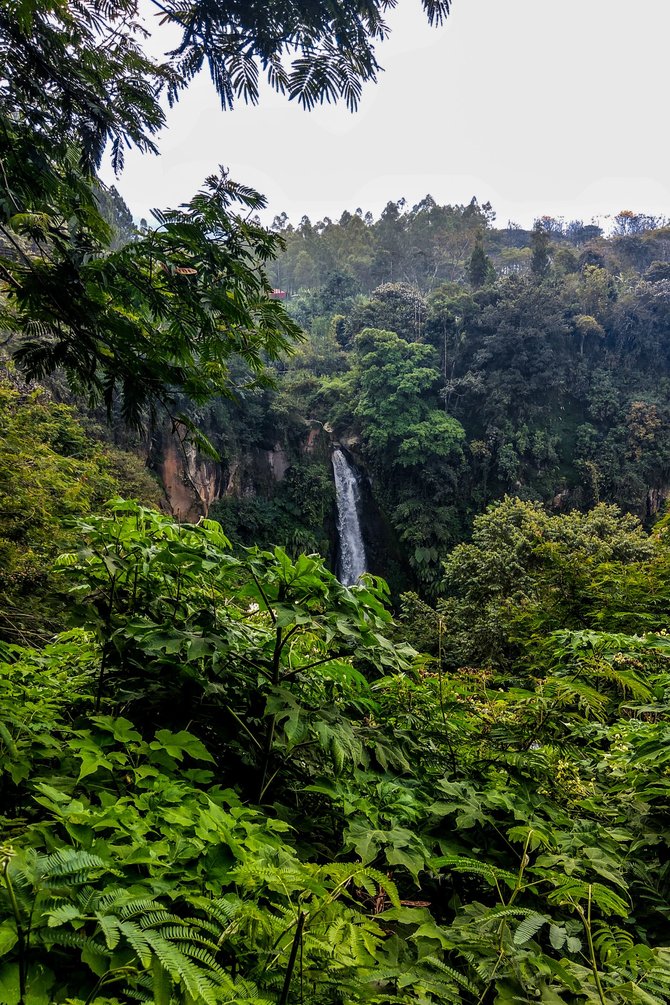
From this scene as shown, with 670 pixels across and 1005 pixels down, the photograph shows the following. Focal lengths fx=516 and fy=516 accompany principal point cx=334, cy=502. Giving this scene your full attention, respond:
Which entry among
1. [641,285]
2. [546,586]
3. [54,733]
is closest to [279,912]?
[54,733]

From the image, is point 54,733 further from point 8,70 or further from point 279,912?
point 8,70

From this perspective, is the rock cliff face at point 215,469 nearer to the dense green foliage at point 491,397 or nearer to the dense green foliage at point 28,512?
the dense green foliage at point 491,397

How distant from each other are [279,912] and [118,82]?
3267 millimetres

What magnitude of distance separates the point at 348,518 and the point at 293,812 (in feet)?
54.8

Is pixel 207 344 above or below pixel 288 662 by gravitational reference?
above

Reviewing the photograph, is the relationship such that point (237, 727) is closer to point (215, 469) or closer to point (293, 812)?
point (293, 812)

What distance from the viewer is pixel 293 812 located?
Result: 1.42 meters

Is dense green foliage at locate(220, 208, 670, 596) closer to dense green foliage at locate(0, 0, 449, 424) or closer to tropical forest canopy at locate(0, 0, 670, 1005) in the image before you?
dense green foliage at locate(0, 0, 449, 424)

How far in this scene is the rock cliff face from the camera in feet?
48.6

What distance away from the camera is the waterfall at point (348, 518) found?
56.7 feet

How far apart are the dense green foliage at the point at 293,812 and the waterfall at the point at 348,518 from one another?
49.7 feet

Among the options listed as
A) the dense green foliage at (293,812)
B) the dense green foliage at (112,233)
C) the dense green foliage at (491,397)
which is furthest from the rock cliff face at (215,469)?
the dense green foliage at (293,812)

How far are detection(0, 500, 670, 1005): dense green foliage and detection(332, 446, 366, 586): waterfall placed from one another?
49.7ft

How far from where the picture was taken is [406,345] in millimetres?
18391
